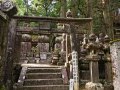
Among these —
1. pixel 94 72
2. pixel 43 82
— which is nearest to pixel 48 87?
pixel 43 82

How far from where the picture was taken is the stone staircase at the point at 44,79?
7.46 m

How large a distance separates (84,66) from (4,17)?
402cm

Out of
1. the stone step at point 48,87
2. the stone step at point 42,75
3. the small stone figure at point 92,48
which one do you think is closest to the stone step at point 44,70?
the stone step at point 42,75

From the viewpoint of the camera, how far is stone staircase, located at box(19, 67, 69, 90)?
7455mm

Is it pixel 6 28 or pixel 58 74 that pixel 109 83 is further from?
pixel 6 28

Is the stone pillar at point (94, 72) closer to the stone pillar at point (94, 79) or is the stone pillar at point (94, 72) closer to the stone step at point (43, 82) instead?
the stone pillar at point (94, 79)

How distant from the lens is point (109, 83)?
305 inches

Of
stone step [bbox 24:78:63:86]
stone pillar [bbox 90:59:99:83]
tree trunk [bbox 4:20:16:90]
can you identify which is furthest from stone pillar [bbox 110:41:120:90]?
tree trunk [bbox 4:20:16:90]

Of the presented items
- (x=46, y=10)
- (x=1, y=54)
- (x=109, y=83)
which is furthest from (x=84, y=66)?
(x=46, y=10)

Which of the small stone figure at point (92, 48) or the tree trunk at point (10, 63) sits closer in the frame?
the tree trunk at point (10, 63)

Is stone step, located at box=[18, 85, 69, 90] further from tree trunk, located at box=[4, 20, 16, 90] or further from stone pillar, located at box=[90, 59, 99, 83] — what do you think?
stone pillar, located at box=[90, 59, 99, 83]

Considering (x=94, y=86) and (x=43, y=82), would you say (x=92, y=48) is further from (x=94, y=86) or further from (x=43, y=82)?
(x=43, y=82)

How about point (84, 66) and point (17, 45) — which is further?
point (17, 45)

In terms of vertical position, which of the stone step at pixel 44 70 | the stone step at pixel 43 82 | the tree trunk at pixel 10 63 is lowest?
the stone step at pixel 43 82
